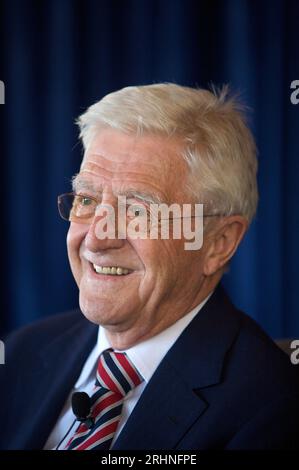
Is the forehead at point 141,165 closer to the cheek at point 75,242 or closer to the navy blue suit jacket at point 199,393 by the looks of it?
the cheek at point 75,242

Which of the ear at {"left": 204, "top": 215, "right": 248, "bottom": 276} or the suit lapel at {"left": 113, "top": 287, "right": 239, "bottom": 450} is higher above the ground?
the ear at {"left": 204, "top": 215, "right": 248, "bottom": 276}

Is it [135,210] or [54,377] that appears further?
[54,377]

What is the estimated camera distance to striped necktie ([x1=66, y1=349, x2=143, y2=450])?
1252mm

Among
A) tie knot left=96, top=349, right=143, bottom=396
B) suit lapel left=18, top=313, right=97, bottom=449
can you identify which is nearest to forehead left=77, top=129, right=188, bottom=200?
tie knot left=96, top=349, right=143, bottom=396

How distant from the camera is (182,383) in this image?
49.7 inches

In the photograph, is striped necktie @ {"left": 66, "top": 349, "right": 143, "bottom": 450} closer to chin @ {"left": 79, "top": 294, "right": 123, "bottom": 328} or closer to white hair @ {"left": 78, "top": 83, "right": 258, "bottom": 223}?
chin @ {"left": 79, "top": 294, "right": 123, "bottom": 328}

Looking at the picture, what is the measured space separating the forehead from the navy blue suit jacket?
343 millimetres

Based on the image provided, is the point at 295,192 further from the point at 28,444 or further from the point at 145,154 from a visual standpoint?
the point at 28,444

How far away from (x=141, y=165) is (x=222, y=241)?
0.29 m

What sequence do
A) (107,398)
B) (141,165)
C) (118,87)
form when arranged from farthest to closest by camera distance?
(118,87) < (107,398) < (141,165)

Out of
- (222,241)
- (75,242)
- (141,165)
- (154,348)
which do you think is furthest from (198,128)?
(154,348)

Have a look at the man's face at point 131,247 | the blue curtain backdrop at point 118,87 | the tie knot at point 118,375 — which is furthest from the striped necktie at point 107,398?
the blue curtain backdrop at point 118,87

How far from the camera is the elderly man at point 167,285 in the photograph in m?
1.20

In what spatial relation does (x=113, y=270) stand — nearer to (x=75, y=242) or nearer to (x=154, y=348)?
(x=75, y=242)
